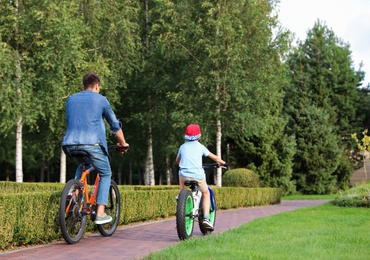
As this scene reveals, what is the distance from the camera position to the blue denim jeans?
8562mm

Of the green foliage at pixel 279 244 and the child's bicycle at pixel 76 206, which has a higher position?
the child's bicycle at pixel 76 206

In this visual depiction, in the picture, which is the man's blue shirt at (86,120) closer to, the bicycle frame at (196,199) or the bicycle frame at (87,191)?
the bicycle frame at (87,191)

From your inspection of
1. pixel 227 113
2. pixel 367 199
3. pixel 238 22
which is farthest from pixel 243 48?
pixel 367 199

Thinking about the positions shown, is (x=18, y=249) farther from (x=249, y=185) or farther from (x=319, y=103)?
(x=319, y=103)

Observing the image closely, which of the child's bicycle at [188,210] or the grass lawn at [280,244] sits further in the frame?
the child's bicycle at [188,210]

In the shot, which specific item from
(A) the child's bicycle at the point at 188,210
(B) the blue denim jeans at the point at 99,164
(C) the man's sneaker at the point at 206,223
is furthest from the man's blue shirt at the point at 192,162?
(B) the blue denim jeans at the point at 99,164

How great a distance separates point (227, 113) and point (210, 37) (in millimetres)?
3779

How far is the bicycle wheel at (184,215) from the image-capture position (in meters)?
8.78

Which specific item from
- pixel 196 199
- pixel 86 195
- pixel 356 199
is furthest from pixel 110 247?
pixel 356 199

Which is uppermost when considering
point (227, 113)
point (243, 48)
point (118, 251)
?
point (243, 48)

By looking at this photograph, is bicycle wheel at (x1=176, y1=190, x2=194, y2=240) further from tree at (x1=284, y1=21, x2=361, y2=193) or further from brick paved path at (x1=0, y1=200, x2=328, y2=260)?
tree at (x1=284, y1=21, x2=361, y2=193)

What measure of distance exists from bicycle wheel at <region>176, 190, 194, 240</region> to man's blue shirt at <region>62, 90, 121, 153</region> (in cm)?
123

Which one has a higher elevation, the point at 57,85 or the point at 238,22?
the point at 238,22

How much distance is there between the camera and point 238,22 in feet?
96.4
